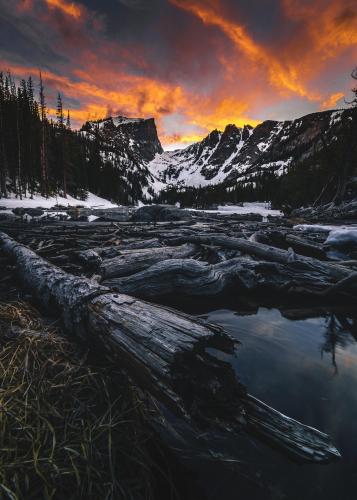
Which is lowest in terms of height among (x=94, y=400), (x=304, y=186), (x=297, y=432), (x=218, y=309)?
(x=218, y=309)

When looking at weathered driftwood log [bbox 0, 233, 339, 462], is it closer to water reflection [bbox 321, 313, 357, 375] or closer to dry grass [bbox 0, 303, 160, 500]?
dry grass [bbox 0, 303, 160, 500]

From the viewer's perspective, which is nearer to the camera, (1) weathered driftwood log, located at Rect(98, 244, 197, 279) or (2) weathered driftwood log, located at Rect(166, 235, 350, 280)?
(1) weathered driftwood log, located at Rect(98, 244, 197, 279)

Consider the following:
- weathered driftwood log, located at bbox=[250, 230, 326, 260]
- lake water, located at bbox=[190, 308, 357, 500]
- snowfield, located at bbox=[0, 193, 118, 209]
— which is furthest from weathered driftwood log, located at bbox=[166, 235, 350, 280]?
snowfield, located at bbox=[0, 193, 118, 209]

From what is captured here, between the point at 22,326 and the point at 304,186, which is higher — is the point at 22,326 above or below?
below

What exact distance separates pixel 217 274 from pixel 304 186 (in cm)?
4797

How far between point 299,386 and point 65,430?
2347mm

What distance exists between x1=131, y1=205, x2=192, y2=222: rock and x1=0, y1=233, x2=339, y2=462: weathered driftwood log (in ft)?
60.2

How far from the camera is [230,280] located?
536 centimetres

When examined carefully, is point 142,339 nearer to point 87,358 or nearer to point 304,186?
point 87,358

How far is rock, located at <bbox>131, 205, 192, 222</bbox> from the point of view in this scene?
20641 millimetres

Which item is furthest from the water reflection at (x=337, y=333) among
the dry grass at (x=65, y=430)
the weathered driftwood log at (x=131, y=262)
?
the weathered driftwood log at (x=131, y=262)

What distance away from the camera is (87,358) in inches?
95.9

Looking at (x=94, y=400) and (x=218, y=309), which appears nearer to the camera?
(x=94, y=400)

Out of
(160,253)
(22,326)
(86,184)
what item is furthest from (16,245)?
(86,184)
